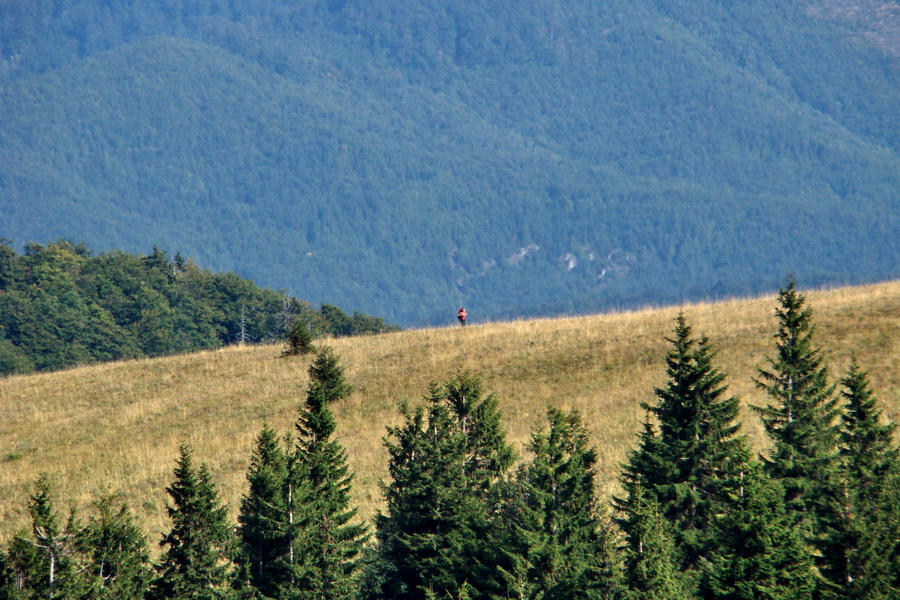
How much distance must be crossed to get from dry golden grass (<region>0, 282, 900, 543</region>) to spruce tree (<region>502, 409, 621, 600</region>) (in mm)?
7113

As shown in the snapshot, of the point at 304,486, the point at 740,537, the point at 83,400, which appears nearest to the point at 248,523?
the point at 304,486

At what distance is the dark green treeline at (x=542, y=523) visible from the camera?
2030 centimetres

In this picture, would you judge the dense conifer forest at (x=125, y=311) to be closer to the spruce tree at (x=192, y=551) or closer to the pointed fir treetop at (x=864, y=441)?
the pointed fir treetop at (x=864, y=441)

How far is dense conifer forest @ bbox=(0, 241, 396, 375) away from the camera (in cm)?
10881

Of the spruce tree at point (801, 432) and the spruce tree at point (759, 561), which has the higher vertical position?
the spruce tree at point (801, 432)

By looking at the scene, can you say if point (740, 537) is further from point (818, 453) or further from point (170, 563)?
point (170, 563)

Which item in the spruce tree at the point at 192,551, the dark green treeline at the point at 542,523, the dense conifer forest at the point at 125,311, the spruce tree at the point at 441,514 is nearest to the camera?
the dark green treeline at the point at 542,523

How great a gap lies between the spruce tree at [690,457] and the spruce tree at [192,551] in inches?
303

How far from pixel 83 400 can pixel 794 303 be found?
29.7m

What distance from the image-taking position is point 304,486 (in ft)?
80.0

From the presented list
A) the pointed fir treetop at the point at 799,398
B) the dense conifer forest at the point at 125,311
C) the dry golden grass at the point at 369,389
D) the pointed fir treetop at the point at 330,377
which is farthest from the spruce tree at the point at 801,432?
the dense conifer forest at the point at 125,311

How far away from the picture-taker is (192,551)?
22.8 m

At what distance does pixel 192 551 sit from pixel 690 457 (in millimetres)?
9800

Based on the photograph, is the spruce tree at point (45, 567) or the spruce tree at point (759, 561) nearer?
the spruce tree at point (759, 561)
